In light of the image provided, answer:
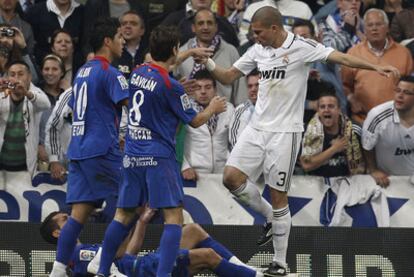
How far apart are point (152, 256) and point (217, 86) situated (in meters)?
4.06

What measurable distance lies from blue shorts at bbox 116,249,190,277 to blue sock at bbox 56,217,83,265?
1.48 feet

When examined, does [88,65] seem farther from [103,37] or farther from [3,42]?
[3,42]

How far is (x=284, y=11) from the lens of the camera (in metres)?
17.7

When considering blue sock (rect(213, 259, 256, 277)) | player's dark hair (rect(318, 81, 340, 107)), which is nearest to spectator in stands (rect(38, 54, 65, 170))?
player's dark hair (rect(318, 81, 340, 107))

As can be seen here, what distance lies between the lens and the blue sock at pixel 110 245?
13.0m

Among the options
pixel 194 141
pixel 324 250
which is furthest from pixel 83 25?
pixel 324 250

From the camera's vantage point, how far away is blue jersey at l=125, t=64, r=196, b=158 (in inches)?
510

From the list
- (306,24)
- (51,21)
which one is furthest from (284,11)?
(51,21)

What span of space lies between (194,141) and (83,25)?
2.29 meters

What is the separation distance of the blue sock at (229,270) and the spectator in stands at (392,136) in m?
3.38

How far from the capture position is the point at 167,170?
42.5 feet

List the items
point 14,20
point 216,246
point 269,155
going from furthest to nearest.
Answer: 1. point 14,20
2. point 269,155
3. point 216,246

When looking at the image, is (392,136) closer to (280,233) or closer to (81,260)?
(280,233)

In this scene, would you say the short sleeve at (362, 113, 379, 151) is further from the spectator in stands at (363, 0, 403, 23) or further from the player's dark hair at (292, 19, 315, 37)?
the spectator in stands at (363, 0, 403, 23)
